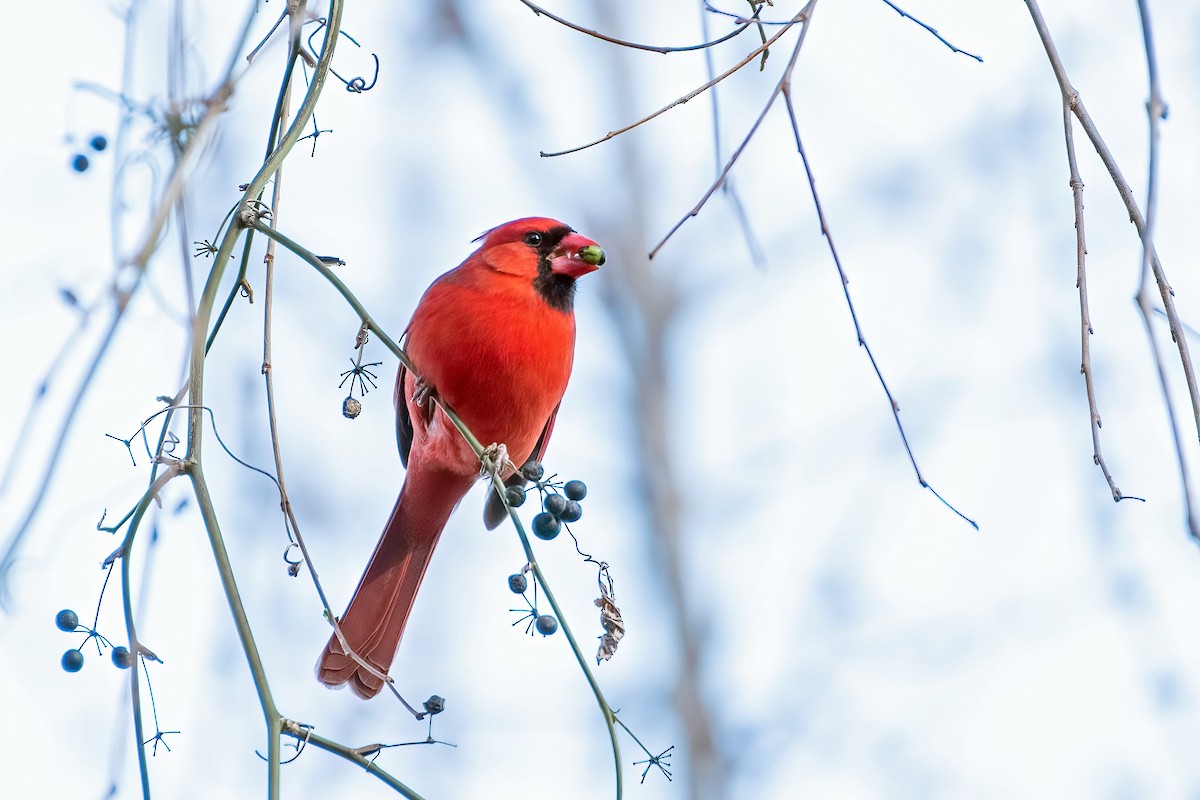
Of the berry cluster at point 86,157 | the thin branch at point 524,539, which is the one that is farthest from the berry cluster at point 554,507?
the berry cluster at point 86,157

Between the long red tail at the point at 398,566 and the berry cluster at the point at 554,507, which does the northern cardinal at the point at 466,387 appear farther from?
the berry cluster at the point at 554,507

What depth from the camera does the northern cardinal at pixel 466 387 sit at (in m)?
2.81

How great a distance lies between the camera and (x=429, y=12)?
7.51 m

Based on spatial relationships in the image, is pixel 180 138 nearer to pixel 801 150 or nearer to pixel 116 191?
pixel 116 191

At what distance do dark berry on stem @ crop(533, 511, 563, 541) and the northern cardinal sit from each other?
0.61m

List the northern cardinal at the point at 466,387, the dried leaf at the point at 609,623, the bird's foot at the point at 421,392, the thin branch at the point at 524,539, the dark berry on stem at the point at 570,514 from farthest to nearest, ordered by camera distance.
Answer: the northern cardinal at the point at 466,387, the bird's foot at the point at 421,392, the dark berry on stem at the point at 570,514, the dried leaf at the point at 609,623, the thin branch at the point at 524,539

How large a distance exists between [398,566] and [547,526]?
111cm

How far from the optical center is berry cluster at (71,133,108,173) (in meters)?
2.12

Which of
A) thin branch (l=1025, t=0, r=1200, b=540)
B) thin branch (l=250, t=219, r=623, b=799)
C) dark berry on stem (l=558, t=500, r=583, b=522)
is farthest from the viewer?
dark berry on stem (l=558, t=500, r=583, b=522)

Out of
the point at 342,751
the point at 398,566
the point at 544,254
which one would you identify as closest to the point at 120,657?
the point at 342,751

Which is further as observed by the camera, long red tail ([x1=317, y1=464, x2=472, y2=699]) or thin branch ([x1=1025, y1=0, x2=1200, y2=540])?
long red tail ([x1=317, y1=464, x2=472, y2=699])

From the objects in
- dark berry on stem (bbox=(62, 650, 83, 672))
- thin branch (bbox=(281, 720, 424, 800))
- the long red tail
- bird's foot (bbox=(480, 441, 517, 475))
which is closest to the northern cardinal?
the long red tail

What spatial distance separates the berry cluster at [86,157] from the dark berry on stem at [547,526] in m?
0.91

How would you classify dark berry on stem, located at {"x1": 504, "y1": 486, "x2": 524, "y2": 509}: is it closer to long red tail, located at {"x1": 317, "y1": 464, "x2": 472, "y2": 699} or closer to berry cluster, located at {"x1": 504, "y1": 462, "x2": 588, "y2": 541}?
berry cluster, located at {"x1": 504, "y1": 462, "x2": 588, "y2": 541}
